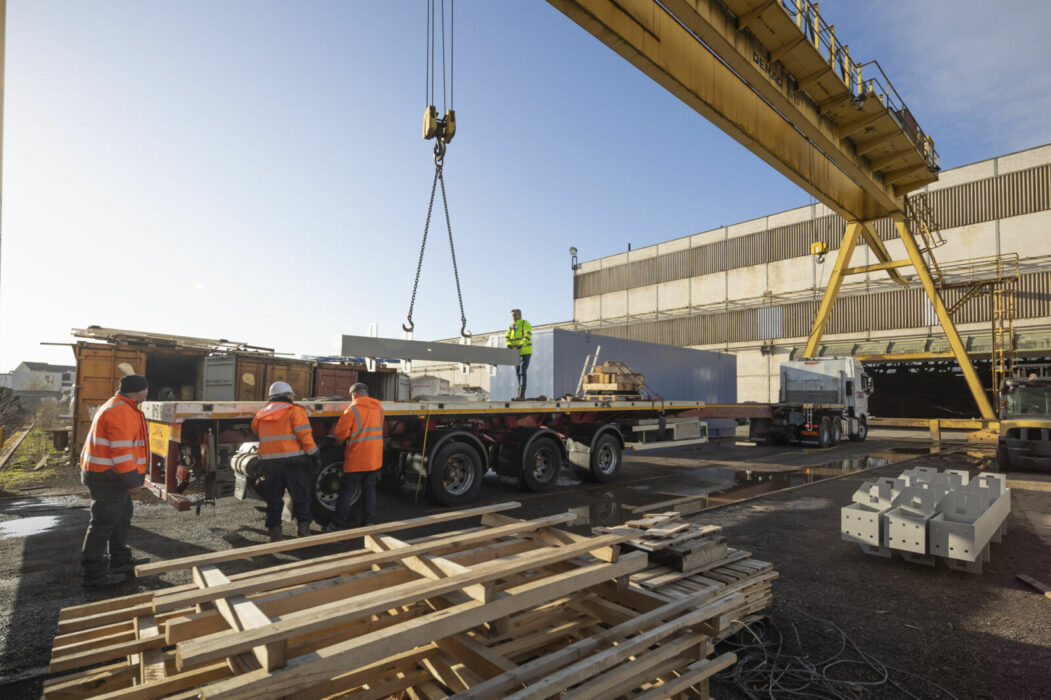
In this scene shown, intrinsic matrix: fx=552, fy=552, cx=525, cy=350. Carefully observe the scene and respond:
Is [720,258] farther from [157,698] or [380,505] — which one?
[157,698]

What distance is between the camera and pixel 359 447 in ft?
20.3

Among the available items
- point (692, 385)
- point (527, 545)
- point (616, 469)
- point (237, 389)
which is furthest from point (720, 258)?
point (527, 545)

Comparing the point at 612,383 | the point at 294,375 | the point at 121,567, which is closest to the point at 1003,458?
the point at 612,383

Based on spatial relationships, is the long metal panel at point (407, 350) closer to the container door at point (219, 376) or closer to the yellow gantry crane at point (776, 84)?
the yellow gantry crane at point (776, 84)

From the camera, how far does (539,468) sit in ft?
30.0

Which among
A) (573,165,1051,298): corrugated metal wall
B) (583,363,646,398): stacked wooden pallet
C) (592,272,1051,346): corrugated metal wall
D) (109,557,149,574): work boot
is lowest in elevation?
(109,557,149,574): work boot

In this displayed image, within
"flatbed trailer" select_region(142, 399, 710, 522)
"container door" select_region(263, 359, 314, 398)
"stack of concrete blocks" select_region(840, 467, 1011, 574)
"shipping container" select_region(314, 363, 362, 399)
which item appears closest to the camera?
"stack of concrete blocks" select_region(840, 467, 1011, 574)

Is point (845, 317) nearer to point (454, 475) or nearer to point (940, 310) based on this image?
point (940, 310)

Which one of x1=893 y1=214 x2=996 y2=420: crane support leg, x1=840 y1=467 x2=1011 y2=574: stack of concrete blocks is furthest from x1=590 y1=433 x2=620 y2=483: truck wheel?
x1=893 y1=214 x2=996 y2=420: crane support leg

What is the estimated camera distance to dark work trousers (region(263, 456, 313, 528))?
5773 millimetres

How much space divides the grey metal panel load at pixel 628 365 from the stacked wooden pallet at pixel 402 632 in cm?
905

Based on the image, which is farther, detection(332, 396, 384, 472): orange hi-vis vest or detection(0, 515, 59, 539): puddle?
detection(0, 515, 59, 539): puddle

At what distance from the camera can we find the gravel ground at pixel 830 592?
3344mm

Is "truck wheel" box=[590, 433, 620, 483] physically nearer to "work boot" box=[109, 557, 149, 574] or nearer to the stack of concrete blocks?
the stack of concrete blocks
